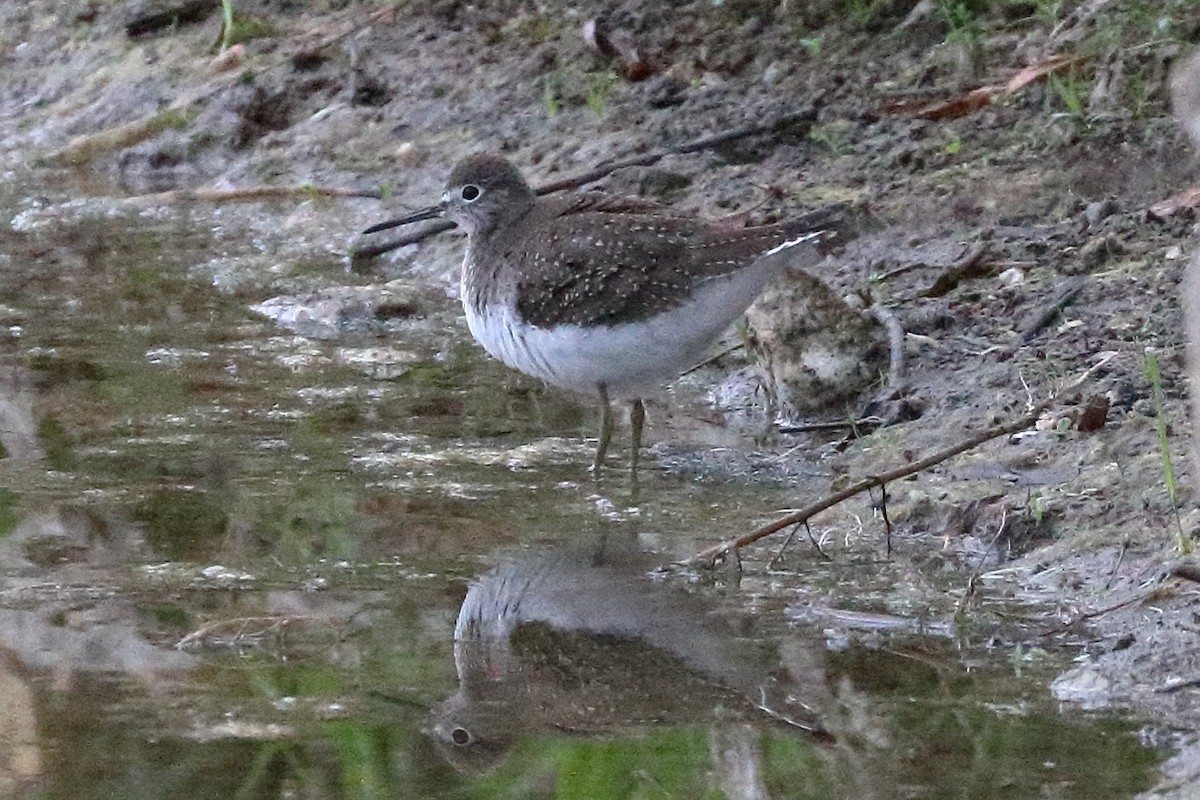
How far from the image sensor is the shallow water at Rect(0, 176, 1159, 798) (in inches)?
148

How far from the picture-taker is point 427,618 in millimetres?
4688

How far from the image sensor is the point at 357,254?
8.54 meters

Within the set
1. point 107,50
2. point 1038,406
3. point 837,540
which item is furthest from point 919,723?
point 107,50

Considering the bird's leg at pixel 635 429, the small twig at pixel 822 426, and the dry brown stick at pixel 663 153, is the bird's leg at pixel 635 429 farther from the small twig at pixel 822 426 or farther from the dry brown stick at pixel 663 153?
the dry brown stick at pixel 663 153

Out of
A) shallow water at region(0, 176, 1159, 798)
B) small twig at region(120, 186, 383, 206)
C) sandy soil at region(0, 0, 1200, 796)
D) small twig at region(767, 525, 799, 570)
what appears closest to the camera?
shallow water at region(0, 176, 1159, 798)

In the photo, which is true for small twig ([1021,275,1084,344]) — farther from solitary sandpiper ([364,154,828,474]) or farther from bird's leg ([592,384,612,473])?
bird's leg ([592,384,612,473])

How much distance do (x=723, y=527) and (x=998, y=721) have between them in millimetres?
1600

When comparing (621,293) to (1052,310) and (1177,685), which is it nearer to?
(1052,310)

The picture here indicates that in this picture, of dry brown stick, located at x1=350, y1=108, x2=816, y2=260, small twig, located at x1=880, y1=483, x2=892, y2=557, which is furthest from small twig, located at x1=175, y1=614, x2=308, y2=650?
dry brown stick, located at x1=350, y1=108, x2=816, y2=260

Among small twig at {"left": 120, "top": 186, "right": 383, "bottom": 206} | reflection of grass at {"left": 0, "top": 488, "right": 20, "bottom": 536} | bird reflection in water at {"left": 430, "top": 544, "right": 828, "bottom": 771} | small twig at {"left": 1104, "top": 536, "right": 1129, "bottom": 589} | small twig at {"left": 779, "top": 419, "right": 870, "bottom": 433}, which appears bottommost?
small twig at {"left": 779, "top": 419, "right": 870, "bottom": 433}

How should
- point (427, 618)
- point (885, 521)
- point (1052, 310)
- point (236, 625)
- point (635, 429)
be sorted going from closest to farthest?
point (236, 625) < point (427, 618) < point (885, 521) < point (635, 429) < point (1052, 310)

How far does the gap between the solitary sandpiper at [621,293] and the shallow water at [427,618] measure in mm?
314

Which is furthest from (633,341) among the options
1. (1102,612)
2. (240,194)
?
(240,194)

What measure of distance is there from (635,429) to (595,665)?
189cm
